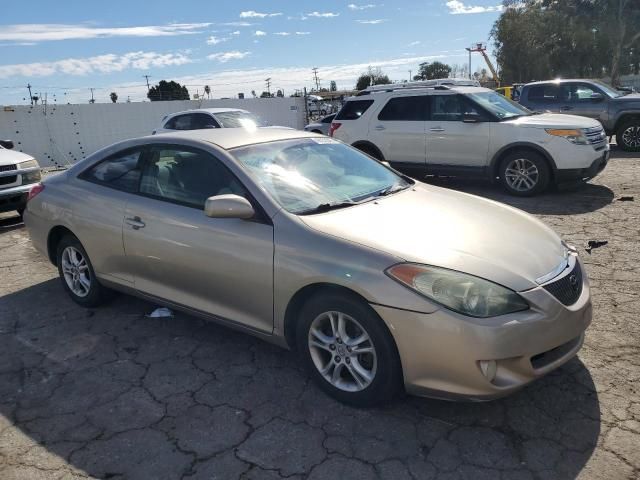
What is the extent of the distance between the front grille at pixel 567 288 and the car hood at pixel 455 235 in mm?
88

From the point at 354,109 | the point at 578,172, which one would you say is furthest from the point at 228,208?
the point at 354,109

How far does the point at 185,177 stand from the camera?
3.89 meters

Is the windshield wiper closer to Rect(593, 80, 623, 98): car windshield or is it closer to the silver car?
the silver car

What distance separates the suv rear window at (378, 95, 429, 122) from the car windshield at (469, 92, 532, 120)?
844 mm

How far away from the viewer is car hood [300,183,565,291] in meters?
2.80

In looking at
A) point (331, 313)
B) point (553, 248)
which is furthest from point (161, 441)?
point (553, 248)

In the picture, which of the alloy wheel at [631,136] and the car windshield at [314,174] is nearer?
the car windshield at [314,174]

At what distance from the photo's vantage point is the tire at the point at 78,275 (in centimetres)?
462

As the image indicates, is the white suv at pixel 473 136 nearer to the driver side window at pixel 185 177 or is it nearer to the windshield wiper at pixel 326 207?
the windshield wiper at pixel 326 207

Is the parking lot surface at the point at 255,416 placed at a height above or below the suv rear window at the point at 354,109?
below

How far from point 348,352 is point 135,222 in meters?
2.01

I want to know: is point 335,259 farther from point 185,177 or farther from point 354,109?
point 354,109

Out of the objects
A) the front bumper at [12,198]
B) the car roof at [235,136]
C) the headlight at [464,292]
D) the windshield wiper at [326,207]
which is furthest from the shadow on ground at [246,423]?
the front bumper at [12,198]

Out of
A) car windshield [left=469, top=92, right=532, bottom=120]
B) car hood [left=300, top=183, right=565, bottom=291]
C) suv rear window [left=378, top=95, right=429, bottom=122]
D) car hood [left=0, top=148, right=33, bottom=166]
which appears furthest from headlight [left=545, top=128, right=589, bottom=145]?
car hood [left=0, top=148, right=33, bottom=166]
